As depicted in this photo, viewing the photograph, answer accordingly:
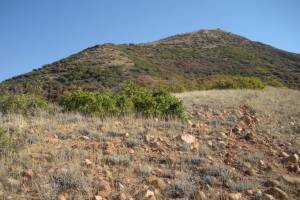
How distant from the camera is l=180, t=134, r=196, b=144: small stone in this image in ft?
19.9

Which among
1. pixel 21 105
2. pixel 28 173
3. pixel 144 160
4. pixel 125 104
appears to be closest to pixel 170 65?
pixel 125 104

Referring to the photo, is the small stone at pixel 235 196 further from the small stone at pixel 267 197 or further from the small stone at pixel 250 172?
the small stone at pixel 250 172

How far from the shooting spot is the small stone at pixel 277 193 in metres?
4.17

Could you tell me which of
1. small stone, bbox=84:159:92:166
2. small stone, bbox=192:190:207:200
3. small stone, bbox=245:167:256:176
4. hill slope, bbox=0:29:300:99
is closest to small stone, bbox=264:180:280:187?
small stone, bbox=245:167:256:176

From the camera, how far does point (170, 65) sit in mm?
42656

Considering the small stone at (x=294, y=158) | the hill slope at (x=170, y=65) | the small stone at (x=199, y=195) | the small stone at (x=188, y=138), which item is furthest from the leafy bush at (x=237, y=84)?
the small stone at (x=199, y=195)

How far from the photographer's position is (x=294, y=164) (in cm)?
527

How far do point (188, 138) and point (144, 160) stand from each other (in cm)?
127

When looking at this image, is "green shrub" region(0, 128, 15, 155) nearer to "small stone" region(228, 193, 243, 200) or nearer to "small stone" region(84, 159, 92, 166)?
"small stone" region(84, 159, 92, 166)

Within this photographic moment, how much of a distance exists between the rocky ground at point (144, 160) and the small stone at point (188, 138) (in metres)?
0.02

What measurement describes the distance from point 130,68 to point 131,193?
33403 millimetres

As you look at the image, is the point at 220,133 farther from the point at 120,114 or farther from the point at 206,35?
the point at 206,35

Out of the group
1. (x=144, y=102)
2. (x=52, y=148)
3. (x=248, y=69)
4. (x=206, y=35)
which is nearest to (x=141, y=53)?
(x=248, y=69)

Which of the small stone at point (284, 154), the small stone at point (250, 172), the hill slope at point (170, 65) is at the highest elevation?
the hill slope at point (170, 65)
